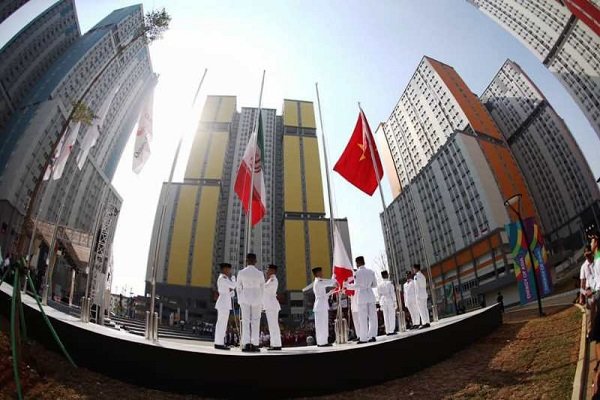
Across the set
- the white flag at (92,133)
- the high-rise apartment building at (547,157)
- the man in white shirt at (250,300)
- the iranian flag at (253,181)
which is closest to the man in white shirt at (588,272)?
the man in white shirt at (250,300)

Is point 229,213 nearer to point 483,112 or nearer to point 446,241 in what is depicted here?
point 446,241

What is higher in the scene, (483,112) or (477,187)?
(483,112)

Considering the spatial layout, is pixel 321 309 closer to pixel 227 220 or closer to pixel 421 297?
pixel 421 297

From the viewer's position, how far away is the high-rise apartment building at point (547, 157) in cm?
4588

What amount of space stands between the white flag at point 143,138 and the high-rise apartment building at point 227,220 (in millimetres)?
37750

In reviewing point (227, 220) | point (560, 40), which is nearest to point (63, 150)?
point (560, 40)

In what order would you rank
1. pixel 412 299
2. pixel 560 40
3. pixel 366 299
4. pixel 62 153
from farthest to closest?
pixel 560 40
pixel 412 299
pixel 62 153
pixel 366 299

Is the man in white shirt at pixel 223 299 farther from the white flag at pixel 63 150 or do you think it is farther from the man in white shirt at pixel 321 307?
the white flag at pixel 63 150

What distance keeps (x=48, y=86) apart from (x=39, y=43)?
1071 millimetres

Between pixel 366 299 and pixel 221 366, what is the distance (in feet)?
12.0

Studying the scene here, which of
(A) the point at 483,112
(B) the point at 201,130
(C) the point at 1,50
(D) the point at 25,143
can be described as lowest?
(D) the point at 25,143

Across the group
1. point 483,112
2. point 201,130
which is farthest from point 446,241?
point 201,130

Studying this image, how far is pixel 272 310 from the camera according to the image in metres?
5.83

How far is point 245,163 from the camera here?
26.7 ft
